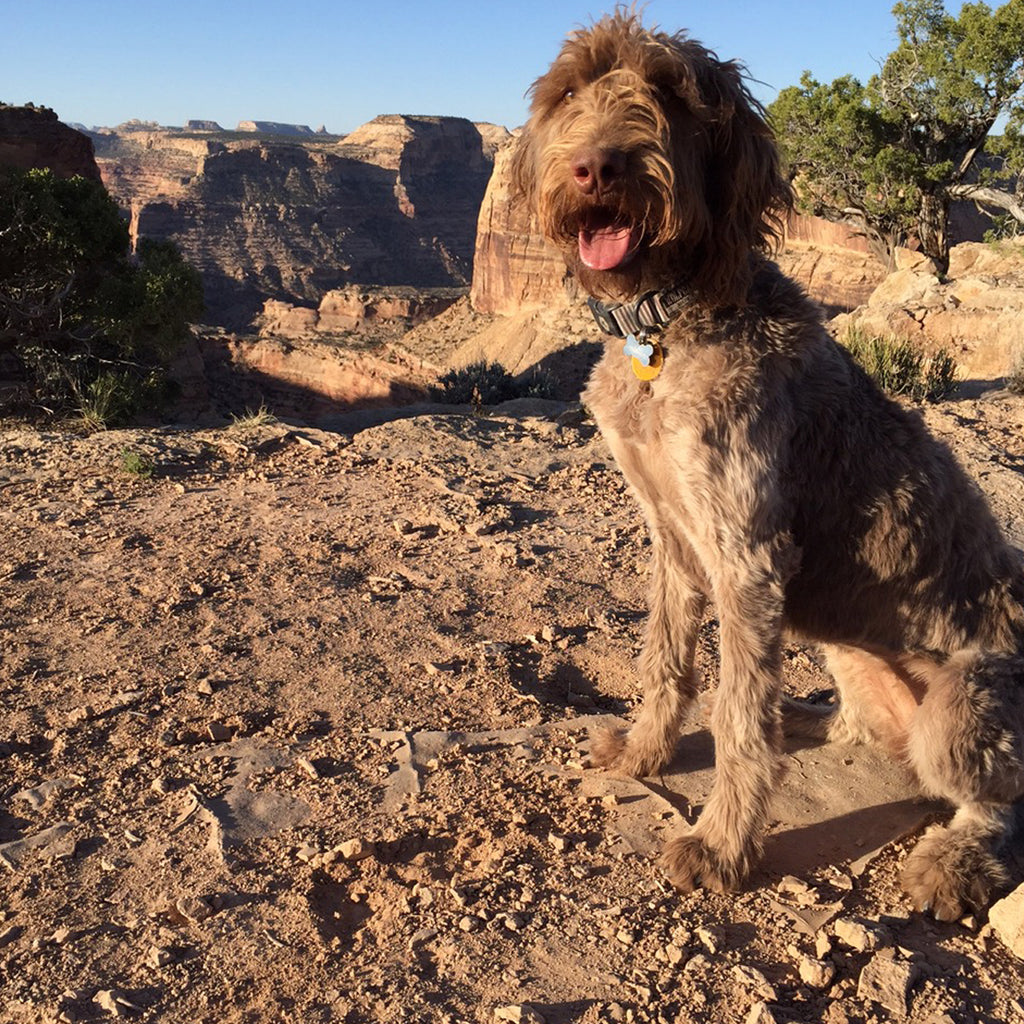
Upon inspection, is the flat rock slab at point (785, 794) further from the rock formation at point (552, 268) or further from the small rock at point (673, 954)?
the rock formation at point (552, 268)

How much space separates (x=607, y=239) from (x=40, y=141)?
45914 millimetres

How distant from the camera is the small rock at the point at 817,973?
271cm

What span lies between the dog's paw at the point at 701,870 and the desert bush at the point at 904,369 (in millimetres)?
8646

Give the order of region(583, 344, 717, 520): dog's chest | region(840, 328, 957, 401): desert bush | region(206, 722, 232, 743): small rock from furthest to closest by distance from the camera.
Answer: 1. region(840, 328, 957, 401): desert bush
2. region(206, 722, 232, 743): small rock
3. region(583, 344, 717, 520): dog's chest

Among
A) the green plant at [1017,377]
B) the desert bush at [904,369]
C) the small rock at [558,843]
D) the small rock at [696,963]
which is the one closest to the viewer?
the small rock at [696,963]

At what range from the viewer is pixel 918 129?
3359 centimetres

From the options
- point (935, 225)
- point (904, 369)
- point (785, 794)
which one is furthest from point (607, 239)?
point (935, 225)

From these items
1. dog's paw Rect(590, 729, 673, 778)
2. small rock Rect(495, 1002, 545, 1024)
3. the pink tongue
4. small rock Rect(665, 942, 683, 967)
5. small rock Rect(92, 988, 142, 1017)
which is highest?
the pink tongue

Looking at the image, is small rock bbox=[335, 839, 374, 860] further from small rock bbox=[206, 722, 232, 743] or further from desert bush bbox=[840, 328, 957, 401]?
desert bush bbox=[840, 328, 957, 401]

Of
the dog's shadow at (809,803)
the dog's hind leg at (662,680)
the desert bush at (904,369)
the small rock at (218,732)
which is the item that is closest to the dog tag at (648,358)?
the dog's hind leg at (662,680)

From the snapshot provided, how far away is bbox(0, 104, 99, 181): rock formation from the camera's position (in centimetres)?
4006

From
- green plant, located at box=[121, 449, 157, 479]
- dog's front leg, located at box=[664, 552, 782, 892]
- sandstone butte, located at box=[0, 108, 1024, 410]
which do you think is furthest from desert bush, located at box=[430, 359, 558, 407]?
dog's front leg, located at box=[664, 552, 782, 892]

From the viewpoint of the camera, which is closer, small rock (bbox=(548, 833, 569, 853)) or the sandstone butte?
small rock (bbox=(548, 833, 569, 853))

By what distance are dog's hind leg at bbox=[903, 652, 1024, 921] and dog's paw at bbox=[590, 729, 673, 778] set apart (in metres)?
0.98
